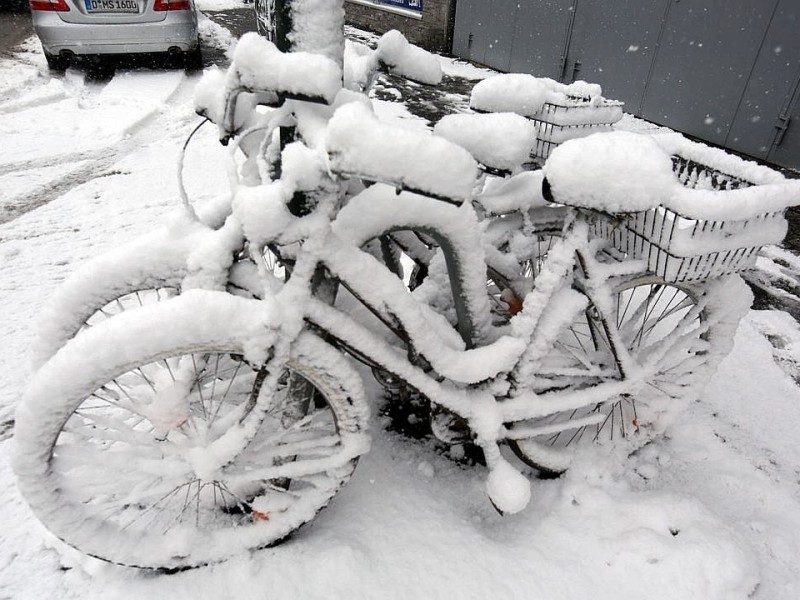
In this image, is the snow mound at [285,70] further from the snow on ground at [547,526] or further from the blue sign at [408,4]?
the blue sign at [408,4]

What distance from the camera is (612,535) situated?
1.83 m

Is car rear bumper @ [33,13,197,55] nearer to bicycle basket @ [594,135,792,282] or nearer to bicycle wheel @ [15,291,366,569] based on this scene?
bicycle wheel @ [15,291,366,569]

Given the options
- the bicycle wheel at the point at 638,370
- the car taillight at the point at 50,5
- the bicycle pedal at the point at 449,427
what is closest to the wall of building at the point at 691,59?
the bicycle wheel at the point at 638,370

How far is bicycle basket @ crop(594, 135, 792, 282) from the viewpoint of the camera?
4.99ft

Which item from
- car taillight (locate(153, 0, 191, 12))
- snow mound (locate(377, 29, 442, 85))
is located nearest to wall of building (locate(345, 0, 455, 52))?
car taillight (locate(153, 0, 191, 12))

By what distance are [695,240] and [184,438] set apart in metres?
1.68

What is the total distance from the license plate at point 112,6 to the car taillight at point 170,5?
9.4 inches

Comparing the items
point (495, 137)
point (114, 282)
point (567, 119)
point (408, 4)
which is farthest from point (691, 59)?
point (408, 4)

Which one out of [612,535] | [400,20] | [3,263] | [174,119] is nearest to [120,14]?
[174,119]

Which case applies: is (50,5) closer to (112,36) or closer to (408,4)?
(112,36)

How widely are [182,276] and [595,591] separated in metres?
1.67

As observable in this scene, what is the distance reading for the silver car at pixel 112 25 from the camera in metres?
6.18

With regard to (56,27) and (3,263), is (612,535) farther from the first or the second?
(56,27)

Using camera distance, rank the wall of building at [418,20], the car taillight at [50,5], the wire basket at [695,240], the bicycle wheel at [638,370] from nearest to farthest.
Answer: the wire basket at [695,240] < the bicycle wheel at [638,370] < the car taillight at [50,5] < the wall of building at [418,20]
